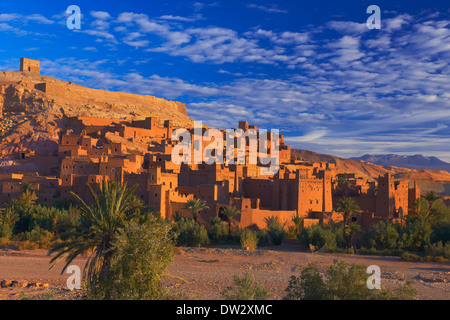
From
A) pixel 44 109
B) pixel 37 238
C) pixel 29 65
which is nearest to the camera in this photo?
pixel 37 238

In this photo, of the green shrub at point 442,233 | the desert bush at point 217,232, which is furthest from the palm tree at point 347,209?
the desert bush at point 217,232

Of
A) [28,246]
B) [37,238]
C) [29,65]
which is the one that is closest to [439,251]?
[28,246]

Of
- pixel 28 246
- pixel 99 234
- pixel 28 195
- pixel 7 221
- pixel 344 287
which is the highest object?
pixel 28 195

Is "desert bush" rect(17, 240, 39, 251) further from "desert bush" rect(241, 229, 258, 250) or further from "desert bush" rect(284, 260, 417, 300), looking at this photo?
"desert bush" rect(284, 260, 417, 300)

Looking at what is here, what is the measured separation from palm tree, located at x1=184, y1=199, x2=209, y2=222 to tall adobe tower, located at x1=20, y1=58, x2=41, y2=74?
57.3 metres

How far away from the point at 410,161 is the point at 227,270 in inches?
6598

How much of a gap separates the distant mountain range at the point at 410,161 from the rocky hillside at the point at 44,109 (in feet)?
386

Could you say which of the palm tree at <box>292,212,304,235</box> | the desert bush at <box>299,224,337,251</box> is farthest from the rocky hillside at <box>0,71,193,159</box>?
the desert bush at <box>299,224,337,251</box>

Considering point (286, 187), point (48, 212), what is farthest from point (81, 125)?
point (286, 187)

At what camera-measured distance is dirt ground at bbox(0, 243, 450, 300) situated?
15.0m

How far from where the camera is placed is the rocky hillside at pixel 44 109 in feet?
143

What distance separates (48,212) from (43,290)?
14507 mm

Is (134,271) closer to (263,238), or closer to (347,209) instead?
(263,238)

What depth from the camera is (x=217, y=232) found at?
26.8m
